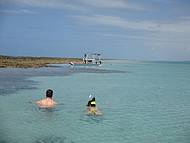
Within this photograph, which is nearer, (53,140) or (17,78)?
(53,140)

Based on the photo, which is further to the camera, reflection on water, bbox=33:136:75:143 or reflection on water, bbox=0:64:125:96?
reflection on water, bbox=0:64:125:96

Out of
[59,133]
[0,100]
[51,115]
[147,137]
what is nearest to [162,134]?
[147,137]

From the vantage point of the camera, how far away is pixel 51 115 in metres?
22.9

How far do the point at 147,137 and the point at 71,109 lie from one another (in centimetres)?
895

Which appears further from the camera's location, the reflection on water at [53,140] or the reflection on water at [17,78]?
the reflection on water at [17,78]

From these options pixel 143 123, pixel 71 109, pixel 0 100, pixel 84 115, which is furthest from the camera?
pixel 0 100

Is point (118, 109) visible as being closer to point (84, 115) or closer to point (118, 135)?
point (84, 115)

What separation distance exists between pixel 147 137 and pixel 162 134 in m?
1.17

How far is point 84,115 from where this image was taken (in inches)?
925

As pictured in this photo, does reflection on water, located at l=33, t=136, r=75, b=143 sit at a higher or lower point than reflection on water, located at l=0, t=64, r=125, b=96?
lower

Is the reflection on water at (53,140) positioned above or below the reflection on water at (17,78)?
below

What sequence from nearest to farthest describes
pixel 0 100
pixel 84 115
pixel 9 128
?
pixel 9 128 → pixel 84 115 → pixel 0 100

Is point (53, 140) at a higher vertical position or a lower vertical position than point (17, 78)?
lower

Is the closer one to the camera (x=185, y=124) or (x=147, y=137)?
(x=147, y=137)
